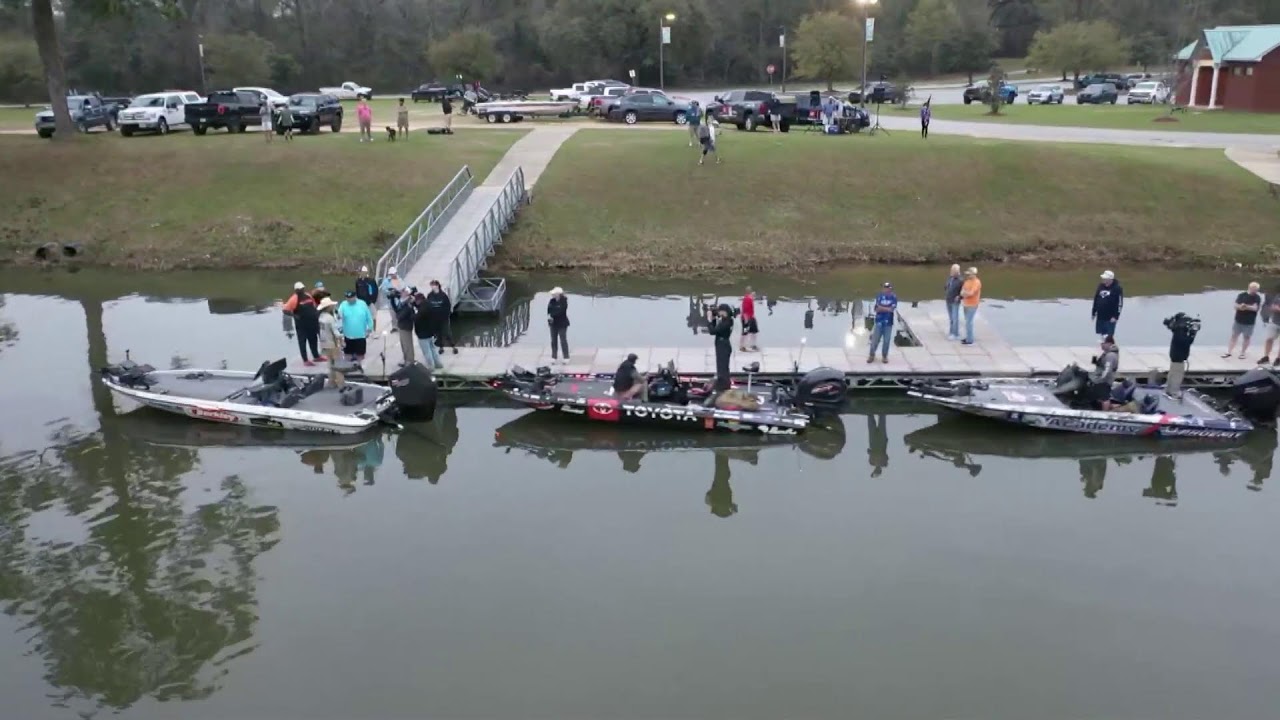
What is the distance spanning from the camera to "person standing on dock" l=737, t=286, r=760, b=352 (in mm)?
19516

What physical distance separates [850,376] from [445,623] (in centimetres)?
982

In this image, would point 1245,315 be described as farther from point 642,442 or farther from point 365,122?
point 365,122

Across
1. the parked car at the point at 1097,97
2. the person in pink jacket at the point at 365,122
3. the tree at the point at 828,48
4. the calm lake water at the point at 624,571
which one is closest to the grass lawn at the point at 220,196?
the person in pink jacket at the point at 365,122

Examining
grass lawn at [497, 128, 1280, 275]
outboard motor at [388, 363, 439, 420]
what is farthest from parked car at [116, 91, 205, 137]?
outboard motor at [388, 363, 439, 420]

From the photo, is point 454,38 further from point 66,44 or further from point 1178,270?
point 1178,270

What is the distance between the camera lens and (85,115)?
42375 mm

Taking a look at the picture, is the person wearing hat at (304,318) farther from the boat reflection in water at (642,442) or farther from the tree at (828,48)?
the tree at (828,48)

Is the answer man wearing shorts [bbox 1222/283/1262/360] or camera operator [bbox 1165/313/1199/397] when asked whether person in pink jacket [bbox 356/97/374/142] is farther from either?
man wearing shorts [bbox 1222/283/1262/360]

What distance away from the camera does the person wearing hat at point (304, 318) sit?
18.8 meters

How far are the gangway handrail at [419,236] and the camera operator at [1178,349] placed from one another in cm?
1570

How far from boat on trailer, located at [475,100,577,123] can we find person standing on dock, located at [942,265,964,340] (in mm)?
30433

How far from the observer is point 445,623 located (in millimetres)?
11312

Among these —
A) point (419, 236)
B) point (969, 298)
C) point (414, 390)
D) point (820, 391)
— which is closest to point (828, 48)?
point (419, 236)

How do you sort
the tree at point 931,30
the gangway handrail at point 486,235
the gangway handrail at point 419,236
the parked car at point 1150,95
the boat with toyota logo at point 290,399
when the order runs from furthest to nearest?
1. the tree at point 931,30
2. the parked car at point 1150,95
3. the gangway handrail at point 486,235
4. the gangway handrail at point 419,236
5. the boat with toyota logo at point 290,399
